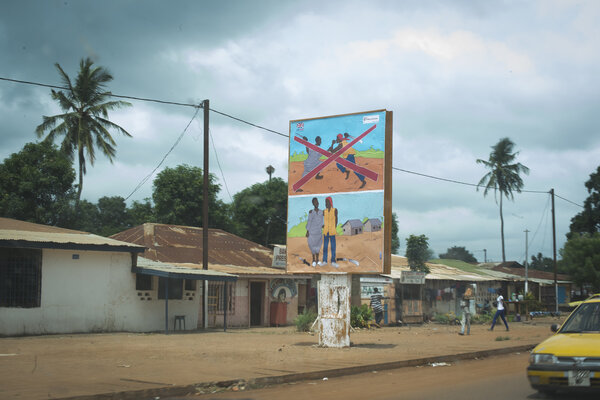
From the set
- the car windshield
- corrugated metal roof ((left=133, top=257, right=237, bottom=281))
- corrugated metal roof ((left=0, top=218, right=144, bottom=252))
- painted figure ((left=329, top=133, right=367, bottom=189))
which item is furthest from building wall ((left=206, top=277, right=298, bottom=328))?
the car windshield

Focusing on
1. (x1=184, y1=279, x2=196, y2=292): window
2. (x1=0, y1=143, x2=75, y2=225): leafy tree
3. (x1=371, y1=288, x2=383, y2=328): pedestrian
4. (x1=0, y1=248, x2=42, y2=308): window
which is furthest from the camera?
(x1=0, y1=143, x2=75, y2=225): leafy tree

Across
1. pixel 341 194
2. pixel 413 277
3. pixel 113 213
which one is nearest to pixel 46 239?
pixel 341 194

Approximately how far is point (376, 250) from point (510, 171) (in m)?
50.1

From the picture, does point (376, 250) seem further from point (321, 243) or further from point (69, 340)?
point (69, 340)

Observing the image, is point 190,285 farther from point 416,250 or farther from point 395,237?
point 395,237

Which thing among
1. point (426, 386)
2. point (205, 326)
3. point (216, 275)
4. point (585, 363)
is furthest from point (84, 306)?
point (585, 363)

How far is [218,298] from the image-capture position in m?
28.0

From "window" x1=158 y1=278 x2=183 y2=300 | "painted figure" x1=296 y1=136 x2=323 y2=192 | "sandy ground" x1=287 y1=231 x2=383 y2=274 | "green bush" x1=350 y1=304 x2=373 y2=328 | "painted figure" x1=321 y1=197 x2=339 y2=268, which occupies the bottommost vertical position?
"green bush" x1=350 y1=304 x2=373 y2=328

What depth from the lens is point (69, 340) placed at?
17875 millimetres

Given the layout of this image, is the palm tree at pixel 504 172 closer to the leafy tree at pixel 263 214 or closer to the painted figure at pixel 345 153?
the leafy tree at pixel 263 214

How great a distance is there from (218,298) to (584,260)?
3584 cm

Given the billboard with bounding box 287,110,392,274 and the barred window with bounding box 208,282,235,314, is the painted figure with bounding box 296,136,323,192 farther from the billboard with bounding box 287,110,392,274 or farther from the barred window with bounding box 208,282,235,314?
the barred window with bounding box 208,282,235,314

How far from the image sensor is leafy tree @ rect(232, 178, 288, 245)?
53438mm

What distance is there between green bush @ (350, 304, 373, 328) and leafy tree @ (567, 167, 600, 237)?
44280mm
